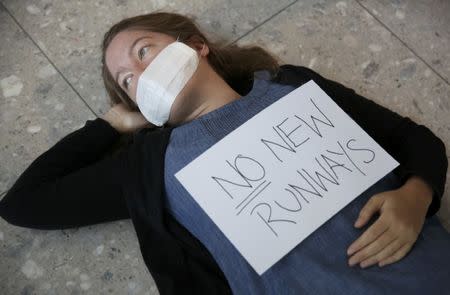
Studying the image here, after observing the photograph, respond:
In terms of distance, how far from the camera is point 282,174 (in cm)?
76

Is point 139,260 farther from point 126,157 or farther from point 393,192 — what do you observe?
point 393,192

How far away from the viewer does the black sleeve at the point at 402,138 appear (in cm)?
81

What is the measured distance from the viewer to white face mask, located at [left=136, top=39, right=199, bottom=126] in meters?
0.81

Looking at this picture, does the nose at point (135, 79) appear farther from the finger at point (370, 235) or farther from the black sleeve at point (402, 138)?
the finger at point (370, 235)

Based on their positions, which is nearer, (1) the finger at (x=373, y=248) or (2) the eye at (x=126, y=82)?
(1) the finger at (x=373, y=248)

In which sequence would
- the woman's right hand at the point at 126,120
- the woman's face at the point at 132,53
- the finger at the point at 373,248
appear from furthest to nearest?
1. the woman's right hand at the point at 126,120
2. the woman's face at the point at 132,53
3. the finger at the point at 373,248

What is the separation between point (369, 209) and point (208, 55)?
16.9 inches

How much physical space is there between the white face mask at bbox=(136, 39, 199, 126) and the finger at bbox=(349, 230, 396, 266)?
397 millimetres

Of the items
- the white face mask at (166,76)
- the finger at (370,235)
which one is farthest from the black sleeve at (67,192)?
the finger at (370,235)

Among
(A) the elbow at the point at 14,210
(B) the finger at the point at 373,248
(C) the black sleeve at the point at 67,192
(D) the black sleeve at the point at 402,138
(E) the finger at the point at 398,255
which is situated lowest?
(A) the elbow at the point at 14,210

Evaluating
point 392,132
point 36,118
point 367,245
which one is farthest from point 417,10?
point 36,118

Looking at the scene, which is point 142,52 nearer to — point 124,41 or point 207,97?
point 124,41

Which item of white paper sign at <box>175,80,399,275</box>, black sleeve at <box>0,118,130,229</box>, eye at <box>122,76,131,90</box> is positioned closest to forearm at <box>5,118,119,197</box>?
black sleeve at <box>0,118,130,229</box>

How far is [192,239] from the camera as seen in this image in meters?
0.80
